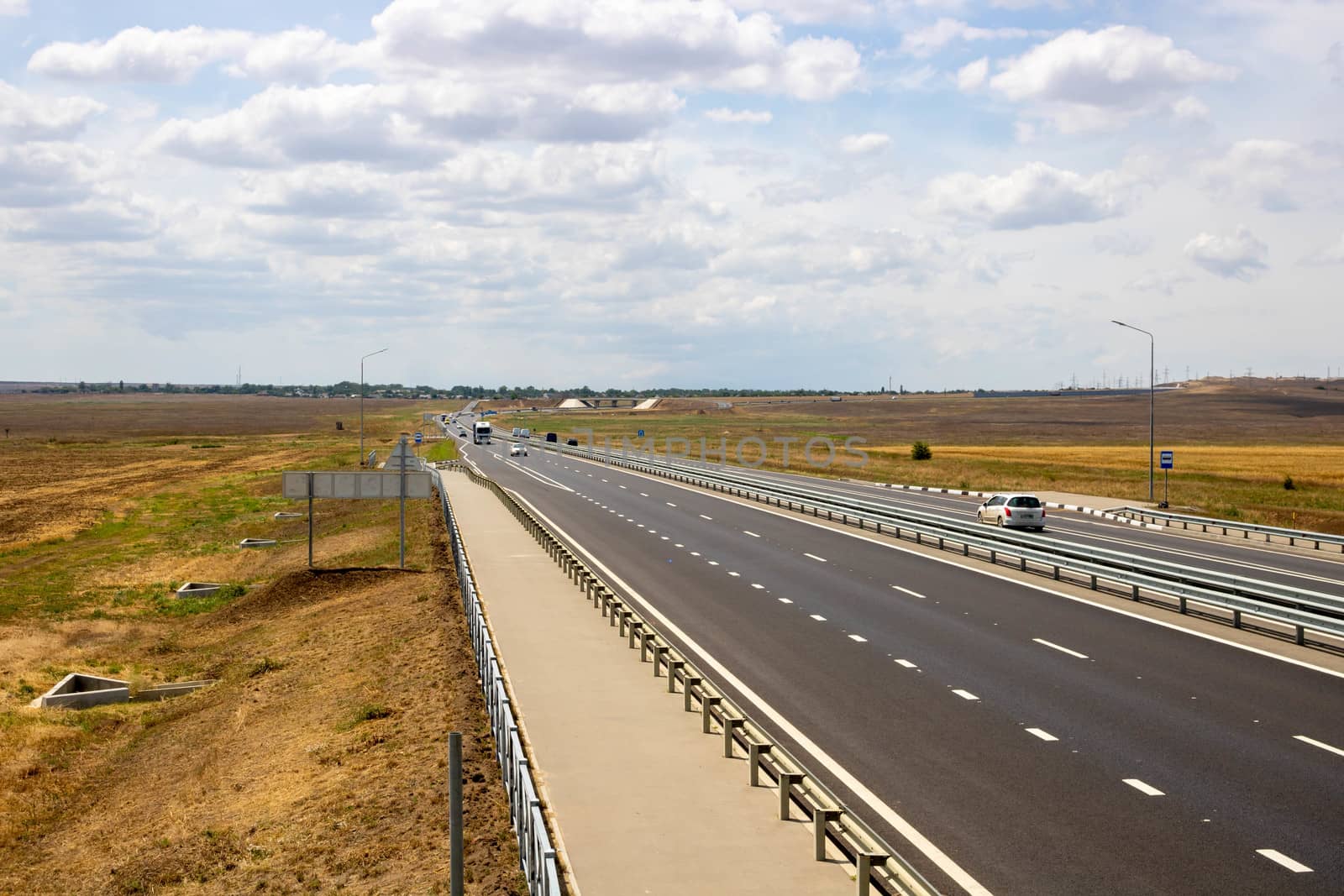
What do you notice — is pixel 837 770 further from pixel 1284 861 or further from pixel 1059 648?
pixel 1059 648

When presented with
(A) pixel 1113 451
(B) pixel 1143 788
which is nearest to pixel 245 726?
(B) pixel 1143 788

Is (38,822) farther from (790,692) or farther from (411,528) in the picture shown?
(411,528)

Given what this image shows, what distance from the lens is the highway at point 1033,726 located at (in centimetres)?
1065

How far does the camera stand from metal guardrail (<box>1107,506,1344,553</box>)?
37.0 m

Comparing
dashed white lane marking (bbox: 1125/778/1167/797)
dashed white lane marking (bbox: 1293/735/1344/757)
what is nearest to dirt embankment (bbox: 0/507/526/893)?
dashed white lane marking (bbox: 1125/778/1167/797)

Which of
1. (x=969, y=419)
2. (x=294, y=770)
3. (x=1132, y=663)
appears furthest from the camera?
(x=969, y=419)

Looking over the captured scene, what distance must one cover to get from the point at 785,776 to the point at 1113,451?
103 meters

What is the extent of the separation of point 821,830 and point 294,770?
885 centimetres

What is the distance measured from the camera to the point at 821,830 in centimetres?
1030

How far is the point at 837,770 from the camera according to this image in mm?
13289

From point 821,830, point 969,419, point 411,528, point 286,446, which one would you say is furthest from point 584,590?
point 969,419

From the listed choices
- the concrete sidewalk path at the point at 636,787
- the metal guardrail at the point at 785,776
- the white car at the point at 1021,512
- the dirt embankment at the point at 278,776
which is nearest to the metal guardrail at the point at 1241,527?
the white car at the point at 1021,512

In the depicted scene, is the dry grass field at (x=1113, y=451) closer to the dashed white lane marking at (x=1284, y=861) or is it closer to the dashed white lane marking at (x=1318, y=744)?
the dashed white lane marking at (x=1318, y=744)

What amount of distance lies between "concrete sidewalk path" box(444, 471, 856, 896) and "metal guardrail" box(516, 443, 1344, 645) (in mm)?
11666
